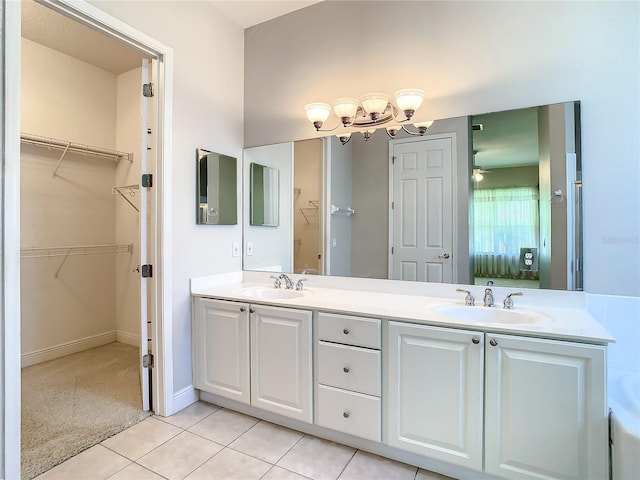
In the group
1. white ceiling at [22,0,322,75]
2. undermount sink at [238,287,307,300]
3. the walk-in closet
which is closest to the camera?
undermount sink at [238,287,307,300]

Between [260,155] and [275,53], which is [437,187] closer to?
[260,155]

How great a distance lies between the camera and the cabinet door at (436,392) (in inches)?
59.7

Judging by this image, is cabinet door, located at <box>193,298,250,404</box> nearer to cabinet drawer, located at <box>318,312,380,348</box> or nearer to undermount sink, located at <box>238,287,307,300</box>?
undermount sink, located at <box>238,287,307,300</box>

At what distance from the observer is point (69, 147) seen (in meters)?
3.11

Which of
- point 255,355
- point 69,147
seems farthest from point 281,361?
point 69,147

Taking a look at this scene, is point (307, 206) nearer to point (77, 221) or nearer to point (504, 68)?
point (504, 68)

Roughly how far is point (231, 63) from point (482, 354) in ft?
8.85

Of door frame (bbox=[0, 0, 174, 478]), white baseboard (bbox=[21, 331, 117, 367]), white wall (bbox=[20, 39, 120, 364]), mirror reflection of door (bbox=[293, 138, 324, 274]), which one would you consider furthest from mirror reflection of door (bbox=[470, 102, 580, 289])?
white baseboard (bbox=[21, 331, 117, 367])

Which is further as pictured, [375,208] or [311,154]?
[311,154]

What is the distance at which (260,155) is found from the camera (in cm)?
273

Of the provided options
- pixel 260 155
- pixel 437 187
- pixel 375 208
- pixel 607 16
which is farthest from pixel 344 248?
pixel 607 16

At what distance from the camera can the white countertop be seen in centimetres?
143

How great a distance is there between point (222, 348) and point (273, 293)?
0.50 metres

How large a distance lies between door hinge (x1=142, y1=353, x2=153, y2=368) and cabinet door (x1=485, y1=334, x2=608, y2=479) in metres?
2.02
